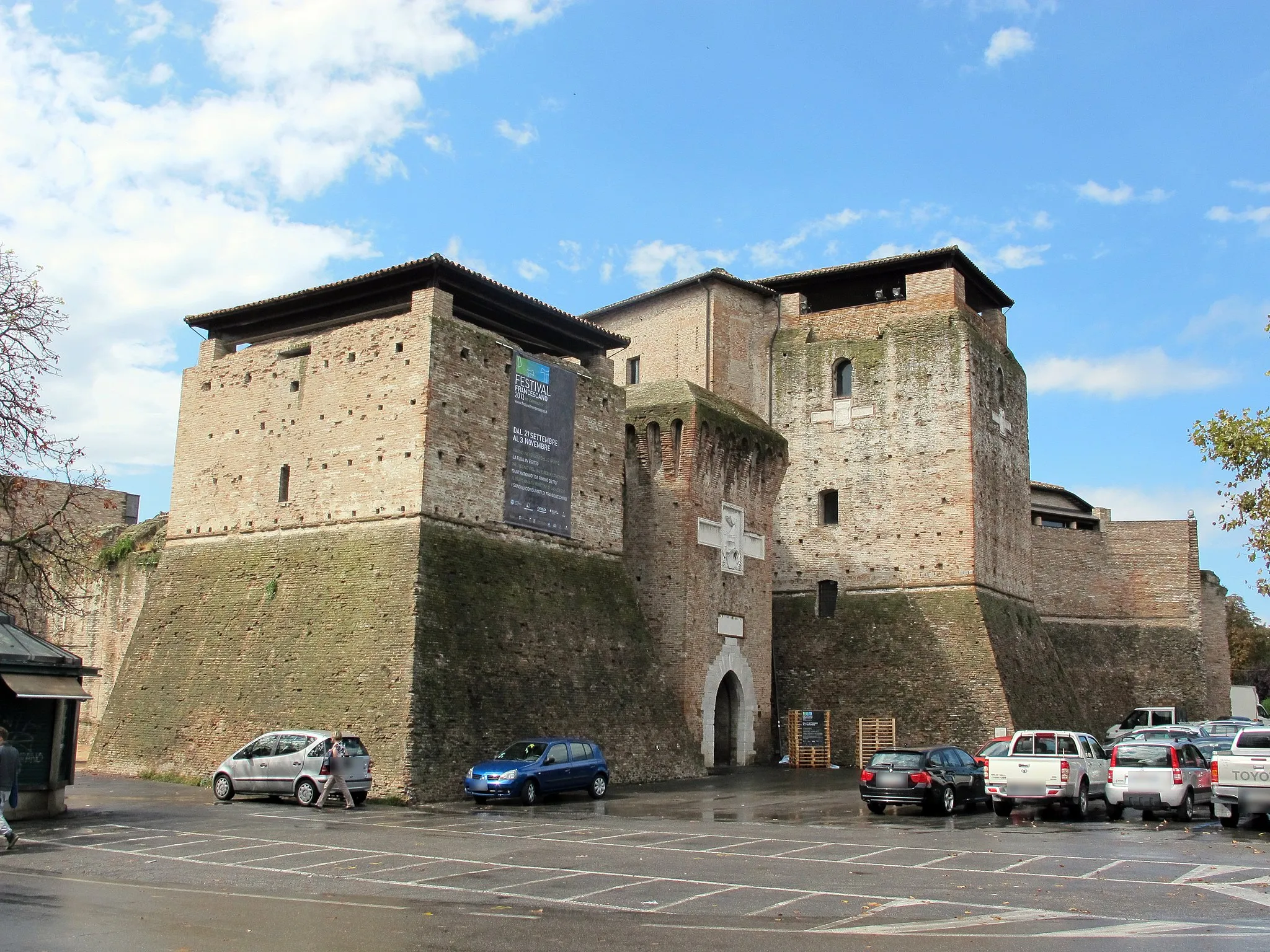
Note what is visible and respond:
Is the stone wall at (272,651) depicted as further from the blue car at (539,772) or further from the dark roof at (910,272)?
the dark roof at (910,272)

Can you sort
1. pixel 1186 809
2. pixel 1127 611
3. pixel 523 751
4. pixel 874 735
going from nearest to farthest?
pixel 1186 809
pixel 523 751
pixel 874 735
pixel 1127 611

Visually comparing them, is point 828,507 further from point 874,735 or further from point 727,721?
point 727,721

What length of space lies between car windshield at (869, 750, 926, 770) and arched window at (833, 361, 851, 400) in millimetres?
20844

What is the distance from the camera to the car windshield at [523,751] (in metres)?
23.1

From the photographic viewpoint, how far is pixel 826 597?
134 feet

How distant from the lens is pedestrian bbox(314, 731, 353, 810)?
21.0 meters

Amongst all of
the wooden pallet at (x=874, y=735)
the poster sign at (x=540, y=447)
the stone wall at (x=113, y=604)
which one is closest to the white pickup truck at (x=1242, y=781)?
the poster sign at (x=540, y=447)

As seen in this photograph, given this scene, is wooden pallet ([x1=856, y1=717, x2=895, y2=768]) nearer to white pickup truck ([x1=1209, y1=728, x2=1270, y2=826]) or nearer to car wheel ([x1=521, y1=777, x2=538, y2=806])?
white pickup truck ([x1=1209, y1=728, x2=1270, y2=826])

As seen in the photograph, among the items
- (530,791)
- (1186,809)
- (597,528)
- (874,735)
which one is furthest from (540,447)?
(1186,809)

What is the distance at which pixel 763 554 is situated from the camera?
117 ft

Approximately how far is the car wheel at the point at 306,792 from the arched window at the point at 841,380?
25358mm

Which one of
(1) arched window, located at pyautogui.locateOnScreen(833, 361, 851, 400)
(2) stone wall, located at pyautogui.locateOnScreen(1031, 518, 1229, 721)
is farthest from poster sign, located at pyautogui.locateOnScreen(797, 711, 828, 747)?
(2) stone wall, located at pyautogui.locateOnScreen(1031, 518, 1229, 721)

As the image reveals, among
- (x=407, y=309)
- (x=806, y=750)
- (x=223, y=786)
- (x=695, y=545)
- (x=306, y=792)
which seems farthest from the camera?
(x=806, y=750)

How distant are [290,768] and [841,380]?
1021 inches
